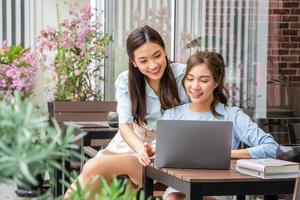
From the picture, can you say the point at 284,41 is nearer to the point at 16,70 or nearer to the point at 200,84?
the point at 16,70

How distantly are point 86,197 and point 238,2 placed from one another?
4.93m

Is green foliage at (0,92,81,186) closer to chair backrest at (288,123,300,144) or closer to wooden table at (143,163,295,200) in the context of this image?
wooden table at (143,163,295,200)

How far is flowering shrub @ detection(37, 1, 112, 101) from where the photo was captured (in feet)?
19.8

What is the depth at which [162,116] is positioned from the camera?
327 centimetres

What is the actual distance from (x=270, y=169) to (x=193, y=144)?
309 mm

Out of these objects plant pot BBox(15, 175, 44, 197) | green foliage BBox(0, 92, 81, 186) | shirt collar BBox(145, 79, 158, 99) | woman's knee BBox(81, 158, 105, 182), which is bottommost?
woman's knee BBox(81, 158, 105, 182)

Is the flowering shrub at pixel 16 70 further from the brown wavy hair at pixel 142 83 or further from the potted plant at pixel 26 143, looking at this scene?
the potted plant at pixel 26 143

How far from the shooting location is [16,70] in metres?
5.95

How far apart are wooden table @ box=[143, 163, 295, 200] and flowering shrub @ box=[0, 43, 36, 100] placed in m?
3.60

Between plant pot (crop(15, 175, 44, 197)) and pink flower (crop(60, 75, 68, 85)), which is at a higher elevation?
pink flower (crop(60, 75, 68, 85))

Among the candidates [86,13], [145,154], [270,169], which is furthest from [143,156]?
[86,13]

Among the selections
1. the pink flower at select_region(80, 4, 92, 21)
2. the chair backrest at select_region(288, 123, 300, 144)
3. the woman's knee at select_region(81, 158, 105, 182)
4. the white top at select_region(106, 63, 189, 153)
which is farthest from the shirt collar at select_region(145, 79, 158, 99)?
the pink flower at select_region(80, 4, 92, 21)

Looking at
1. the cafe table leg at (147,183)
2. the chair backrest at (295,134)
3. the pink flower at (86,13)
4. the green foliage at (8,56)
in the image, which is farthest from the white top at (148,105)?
the green foliage at (8,56)

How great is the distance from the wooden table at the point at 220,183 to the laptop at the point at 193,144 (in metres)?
0.04
